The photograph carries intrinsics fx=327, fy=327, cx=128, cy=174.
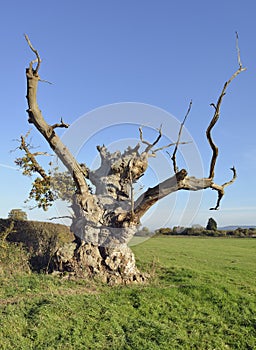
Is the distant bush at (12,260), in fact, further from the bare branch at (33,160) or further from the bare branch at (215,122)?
the bare branch at (215,122)

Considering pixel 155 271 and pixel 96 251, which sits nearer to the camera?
pixel 96 251

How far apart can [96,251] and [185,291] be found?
140 inches

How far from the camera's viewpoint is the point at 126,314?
8.26m

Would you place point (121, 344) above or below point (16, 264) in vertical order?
below

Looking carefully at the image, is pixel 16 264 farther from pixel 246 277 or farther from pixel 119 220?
pixel 246 277

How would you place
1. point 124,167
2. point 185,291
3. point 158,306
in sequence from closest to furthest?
1. point 158,306
2. point 185,291
3. point 124,167

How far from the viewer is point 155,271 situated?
13.1m

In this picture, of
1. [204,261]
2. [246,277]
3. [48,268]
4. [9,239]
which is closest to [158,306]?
[48,268]

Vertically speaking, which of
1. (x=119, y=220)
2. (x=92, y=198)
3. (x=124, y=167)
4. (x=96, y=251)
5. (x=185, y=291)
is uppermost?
(x=124, y=167)

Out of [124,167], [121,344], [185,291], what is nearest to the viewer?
[121,344]

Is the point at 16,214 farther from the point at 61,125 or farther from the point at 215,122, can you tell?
the point at 215,122

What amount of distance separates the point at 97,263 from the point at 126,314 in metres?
3.72

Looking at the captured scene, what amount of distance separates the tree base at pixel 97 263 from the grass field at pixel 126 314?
70 centimetres

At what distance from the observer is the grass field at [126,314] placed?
6965mm
